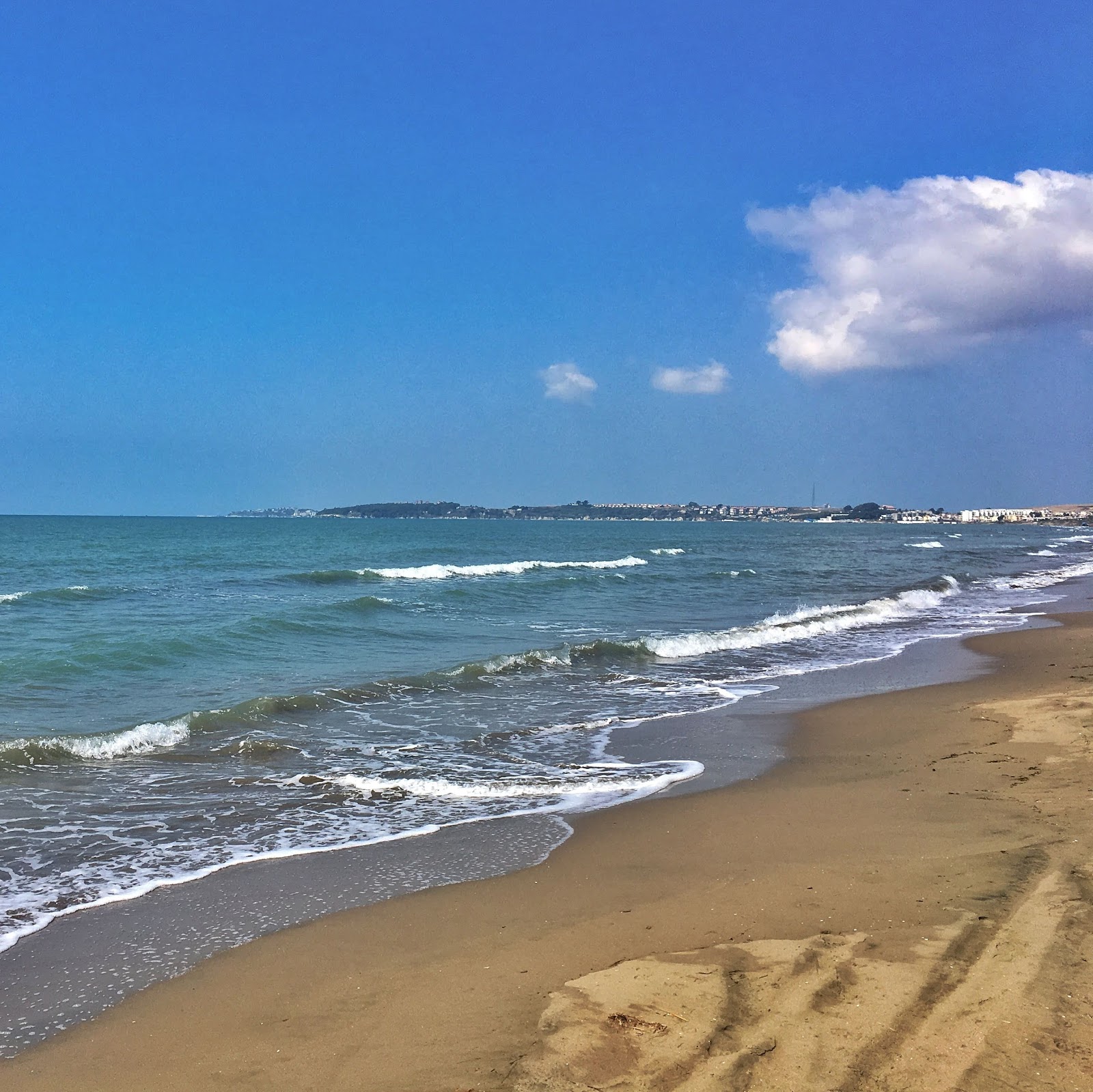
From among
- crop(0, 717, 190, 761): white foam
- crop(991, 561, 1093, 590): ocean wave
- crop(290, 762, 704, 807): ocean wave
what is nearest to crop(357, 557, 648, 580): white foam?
crop(991, 561, 1093, 590): ocean wave

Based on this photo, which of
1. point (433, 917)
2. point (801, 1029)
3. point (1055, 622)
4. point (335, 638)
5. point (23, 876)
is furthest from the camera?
point (1055, 622)

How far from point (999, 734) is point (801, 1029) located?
825 cm

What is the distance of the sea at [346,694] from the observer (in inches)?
302

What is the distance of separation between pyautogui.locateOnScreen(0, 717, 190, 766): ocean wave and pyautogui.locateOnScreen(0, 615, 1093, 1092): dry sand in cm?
578

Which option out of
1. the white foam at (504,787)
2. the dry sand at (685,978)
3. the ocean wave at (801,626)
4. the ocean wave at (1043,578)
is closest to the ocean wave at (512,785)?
the white foam at (504,787)

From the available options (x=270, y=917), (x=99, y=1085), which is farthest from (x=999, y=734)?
(x=99, y=1085)

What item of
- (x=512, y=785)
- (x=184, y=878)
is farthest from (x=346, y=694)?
(x=184, y=878)

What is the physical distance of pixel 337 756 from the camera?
1024 cm

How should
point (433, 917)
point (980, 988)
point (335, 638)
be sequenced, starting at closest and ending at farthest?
point (980, 988), point (433, 917), point (335, 638)

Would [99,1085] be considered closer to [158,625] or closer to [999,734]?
[999,734]

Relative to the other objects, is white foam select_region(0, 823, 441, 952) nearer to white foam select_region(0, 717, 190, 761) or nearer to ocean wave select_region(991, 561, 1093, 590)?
white foam select_region(0, 717, 190, 761)

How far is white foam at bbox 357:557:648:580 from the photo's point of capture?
1516 inches

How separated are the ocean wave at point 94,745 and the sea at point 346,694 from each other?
1.0 inches

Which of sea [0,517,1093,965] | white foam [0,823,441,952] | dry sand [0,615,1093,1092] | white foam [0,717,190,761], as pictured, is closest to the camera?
dry sand [0,615,1093,1092]
